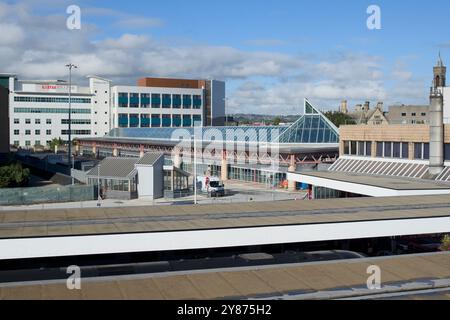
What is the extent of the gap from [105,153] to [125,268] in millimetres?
A: 88325

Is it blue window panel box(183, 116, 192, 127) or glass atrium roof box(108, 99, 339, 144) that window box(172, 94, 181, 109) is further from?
glass atrium roof box(108, 99, 339, 144)

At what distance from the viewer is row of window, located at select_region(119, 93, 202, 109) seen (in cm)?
12362

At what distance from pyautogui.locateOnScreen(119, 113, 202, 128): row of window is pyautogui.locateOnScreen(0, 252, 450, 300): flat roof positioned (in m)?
110

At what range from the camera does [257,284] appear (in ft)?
43.5

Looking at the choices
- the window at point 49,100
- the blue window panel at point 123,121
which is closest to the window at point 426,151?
the blue window panel at point 123,121

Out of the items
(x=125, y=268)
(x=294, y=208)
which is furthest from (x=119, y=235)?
(x=294, y=208)

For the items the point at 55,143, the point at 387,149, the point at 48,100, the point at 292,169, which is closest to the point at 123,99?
the point at 48,100

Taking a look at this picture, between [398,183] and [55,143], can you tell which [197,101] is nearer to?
[55,143]

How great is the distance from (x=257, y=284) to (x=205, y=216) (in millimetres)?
8798

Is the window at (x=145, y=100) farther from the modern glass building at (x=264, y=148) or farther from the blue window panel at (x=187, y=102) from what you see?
the modern glass building at (x=264, y=148)

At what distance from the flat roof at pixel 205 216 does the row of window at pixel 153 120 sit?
99.8m

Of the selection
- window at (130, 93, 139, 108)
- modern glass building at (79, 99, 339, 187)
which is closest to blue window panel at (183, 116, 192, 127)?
window at (130, 93, 139, 108)

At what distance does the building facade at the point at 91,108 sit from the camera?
12088 centimetres
